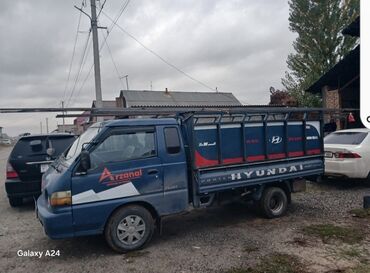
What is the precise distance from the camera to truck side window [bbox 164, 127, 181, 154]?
17.4 ft

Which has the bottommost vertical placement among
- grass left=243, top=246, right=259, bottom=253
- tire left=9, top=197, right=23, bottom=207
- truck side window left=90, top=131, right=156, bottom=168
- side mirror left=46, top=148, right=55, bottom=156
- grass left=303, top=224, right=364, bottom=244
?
grass left=303, top=224, right=364, bottom=244

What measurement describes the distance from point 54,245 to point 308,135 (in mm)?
5154

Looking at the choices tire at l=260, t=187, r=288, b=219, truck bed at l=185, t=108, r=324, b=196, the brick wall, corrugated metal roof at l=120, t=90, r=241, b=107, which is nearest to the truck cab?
truck bed at l=185, t=108, r=324, b=196

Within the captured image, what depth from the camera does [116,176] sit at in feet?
15.8

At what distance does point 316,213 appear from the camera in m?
6.72

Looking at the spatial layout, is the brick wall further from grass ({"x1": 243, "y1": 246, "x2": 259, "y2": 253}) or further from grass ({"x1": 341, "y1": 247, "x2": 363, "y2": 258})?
grass ({"x1": 243, "y1": 246, "x2": 259, "y2": 253})

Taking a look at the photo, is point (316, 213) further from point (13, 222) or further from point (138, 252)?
point (13, 222)

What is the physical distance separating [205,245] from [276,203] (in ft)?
7.08

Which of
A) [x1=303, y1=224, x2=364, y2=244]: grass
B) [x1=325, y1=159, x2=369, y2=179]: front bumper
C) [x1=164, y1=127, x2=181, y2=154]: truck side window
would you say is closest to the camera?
[x1=303, y1=224, x2=364, y2=244]: grass

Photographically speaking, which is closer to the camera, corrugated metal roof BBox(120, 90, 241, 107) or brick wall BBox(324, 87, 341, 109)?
brick wall BBox(324, 87, 341, 109)

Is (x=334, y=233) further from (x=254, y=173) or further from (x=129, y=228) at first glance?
(x=129, y=228)

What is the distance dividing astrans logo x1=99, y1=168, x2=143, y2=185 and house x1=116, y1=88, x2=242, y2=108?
24911mm

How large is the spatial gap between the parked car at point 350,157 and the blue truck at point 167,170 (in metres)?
2.19

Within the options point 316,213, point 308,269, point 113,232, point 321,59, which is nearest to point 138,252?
point 113,232
